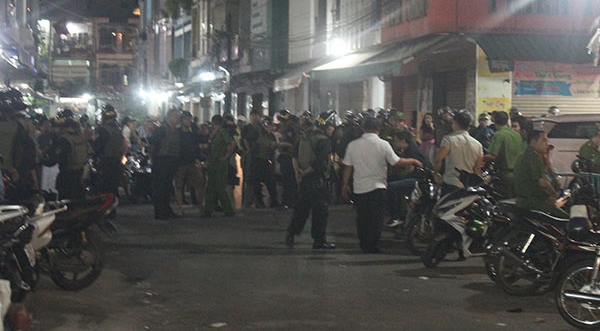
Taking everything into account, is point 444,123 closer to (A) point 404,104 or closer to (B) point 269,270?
(B) point 269,270

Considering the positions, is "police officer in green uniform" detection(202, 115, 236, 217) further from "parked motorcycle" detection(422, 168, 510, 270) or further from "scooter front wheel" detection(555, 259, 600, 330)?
"scooter front wheel" detection(555, 259, 600, 330)

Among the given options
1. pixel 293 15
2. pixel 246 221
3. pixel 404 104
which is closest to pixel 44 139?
pixel 246 221

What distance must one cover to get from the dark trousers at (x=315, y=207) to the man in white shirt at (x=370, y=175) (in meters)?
0.67

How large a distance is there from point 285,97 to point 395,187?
913 inches

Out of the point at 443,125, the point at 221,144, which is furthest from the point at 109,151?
the point at 443,125

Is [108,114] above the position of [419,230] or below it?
above

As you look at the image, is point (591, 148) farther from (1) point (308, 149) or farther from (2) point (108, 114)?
(2) point (108, 114)

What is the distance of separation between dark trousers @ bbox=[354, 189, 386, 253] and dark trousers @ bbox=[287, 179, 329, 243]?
0.65m

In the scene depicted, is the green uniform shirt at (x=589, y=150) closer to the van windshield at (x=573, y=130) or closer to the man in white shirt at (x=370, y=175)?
the van windshield at (x=573, y=130)

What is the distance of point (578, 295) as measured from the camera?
26.6ft

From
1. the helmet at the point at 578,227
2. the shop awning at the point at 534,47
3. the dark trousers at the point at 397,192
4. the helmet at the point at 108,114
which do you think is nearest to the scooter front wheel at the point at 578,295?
the helmet at the point at 578,227

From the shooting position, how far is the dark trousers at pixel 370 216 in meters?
12.5

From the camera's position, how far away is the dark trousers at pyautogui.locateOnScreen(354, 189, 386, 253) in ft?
41.2

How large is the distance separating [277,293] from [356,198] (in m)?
3.02
